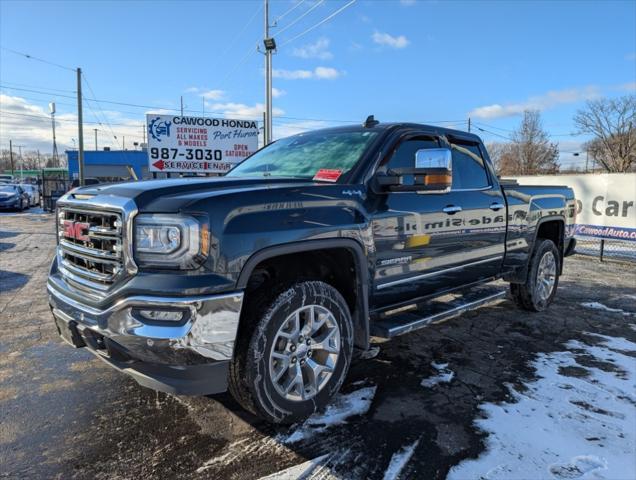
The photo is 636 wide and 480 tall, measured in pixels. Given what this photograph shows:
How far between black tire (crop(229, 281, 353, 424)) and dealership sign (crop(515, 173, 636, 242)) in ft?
29.9

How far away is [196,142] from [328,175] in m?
13.0

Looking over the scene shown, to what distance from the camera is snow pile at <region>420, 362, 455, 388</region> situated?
142 inches

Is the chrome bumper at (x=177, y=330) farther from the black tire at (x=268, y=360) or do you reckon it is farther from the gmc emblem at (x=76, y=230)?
the gmc emblem at (x=76, y=230)

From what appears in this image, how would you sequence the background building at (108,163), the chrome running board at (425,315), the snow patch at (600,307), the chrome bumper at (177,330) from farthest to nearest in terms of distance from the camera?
1. the background building at (108,163)
2. the snow patch at (600,307)
3. the chrome running board at (425,315)
4. the chrome bumper at (177,330)

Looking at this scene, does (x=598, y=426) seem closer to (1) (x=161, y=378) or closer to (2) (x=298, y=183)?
(2) (x=298, y=183)

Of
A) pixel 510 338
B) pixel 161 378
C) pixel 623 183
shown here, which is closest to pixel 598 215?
pixel 623 183

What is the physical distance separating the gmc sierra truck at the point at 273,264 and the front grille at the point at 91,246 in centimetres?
1

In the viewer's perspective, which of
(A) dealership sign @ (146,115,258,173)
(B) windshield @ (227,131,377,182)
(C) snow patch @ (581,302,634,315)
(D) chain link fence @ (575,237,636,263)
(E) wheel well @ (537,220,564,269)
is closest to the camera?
(B) windshield @ (227,131,377,182)

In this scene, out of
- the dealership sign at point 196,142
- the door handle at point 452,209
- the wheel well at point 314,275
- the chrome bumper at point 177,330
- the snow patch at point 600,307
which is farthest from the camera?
the dealership sign at point 196,142

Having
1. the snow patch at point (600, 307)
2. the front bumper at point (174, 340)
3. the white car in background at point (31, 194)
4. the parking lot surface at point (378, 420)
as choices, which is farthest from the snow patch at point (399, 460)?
the white car in background at point (31, 194)

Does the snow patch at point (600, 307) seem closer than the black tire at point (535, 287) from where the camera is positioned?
No

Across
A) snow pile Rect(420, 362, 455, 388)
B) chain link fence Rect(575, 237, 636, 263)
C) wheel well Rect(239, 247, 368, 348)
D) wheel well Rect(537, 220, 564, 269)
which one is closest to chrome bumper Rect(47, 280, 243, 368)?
wheel well Rect(239, 247, 368, 348)

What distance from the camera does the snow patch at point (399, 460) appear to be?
2.45 metres

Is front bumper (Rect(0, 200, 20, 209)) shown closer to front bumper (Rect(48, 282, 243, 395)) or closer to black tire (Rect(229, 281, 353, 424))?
front bumper (Rect(48, 282, 243, 395))
